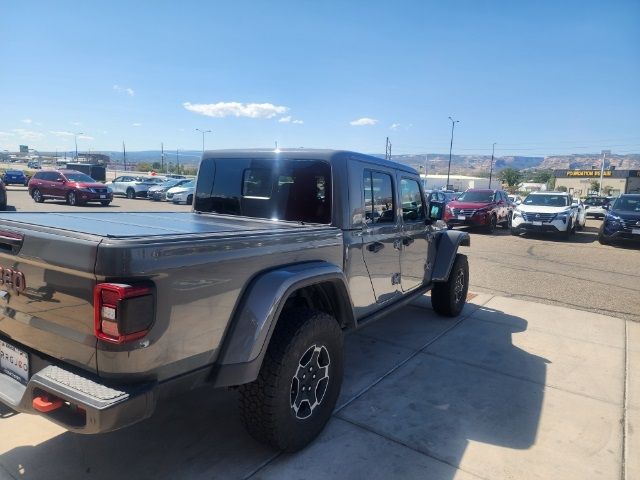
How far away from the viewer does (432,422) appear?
10.6 feet

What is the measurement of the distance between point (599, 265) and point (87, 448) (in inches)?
434

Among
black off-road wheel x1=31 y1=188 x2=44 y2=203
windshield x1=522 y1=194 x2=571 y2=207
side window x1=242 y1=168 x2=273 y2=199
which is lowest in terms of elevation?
black off-road wheel x1=31 y1=188 x2=44 y2=203

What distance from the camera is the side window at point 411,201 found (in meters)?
4.43

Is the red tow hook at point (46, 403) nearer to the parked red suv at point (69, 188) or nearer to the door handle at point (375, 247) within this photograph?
the door handle at point (375, 247)

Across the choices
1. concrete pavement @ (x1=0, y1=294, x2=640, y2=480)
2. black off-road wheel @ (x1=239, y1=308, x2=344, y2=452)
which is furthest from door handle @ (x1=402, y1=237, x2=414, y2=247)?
black off-road wheel @ (x1=239, y1=308, x2=344, y2=452)

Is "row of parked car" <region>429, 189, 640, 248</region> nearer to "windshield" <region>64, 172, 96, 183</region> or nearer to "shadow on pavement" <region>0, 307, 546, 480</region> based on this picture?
"shadow on pavement" <region>0, 307, 546, 480</region>

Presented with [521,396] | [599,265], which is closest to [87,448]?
[521,396]

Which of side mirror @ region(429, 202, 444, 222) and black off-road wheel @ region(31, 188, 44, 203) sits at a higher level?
side mirror @ region(429, 202, 444, 222)

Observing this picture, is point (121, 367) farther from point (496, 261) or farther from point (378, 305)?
point (496, 261)

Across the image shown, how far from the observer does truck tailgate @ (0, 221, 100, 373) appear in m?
1.96

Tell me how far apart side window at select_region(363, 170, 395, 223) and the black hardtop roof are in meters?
0.13

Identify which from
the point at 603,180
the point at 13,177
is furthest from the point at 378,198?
the point at 603,180

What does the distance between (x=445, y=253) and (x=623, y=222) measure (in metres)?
10.9

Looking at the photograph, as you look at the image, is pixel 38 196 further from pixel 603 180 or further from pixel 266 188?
pixel 603 180
